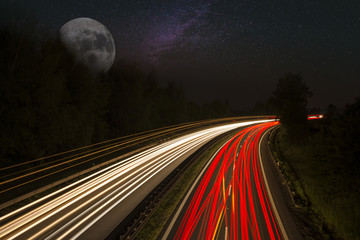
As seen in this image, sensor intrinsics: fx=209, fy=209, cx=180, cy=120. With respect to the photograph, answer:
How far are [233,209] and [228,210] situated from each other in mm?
313

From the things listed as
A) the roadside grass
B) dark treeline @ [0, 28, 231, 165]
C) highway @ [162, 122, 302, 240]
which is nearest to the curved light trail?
highway @ [162, 122, 302, 240]

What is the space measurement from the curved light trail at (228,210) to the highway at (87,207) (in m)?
3.05

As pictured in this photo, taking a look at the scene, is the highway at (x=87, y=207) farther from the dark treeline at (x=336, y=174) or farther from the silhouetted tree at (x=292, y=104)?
the silhouetted tree at (x=292, y=104)

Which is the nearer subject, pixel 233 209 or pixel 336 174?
pixel 233 209

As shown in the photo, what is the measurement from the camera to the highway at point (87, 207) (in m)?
8.91

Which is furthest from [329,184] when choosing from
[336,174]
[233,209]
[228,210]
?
[228,210]

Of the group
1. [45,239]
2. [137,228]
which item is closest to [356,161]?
[137,228]

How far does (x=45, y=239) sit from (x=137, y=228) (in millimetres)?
3612

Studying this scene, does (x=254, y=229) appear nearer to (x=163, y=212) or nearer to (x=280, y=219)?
(x=280, y=219)

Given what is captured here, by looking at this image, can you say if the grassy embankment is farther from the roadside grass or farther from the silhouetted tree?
the silhouetted tree

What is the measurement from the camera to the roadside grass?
29.9 ft

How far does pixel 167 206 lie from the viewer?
11594 mm

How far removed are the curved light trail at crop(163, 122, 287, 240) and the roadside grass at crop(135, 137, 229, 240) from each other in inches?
18.9

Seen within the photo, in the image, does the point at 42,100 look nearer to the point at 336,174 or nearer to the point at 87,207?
the point at 87,207
